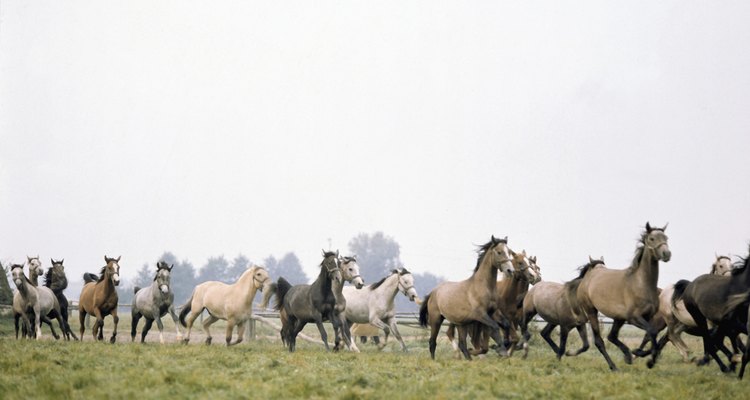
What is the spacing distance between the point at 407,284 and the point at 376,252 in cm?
11933

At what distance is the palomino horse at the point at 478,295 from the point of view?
15.1 metres

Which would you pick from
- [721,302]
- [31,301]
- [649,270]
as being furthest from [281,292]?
[721,302]

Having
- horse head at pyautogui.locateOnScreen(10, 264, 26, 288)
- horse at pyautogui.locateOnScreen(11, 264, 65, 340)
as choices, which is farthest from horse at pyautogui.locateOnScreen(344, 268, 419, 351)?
horse head at pyautogui.locateOnScreen(10, 264, 26, 288)

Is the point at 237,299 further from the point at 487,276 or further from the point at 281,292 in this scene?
the point at 487,276

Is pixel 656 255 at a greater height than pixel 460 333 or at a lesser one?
greater

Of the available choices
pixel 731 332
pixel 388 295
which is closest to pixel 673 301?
pixel 731 332

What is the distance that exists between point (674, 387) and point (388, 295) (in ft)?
34.9

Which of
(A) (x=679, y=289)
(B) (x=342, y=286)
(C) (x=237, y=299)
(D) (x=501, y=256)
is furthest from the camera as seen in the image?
(C) (x=237, y=299)

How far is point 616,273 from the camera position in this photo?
1398 centimetres

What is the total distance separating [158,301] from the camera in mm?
20703

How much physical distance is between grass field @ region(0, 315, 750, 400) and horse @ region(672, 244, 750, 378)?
96cm

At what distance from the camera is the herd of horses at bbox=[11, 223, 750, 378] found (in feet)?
43.6

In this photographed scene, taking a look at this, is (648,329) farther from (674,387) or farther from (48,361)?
(48,361)

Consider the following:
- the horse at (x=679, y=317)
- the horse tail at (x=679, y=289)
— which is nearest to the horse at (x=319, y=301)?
the horse at (x=679, y=317)
